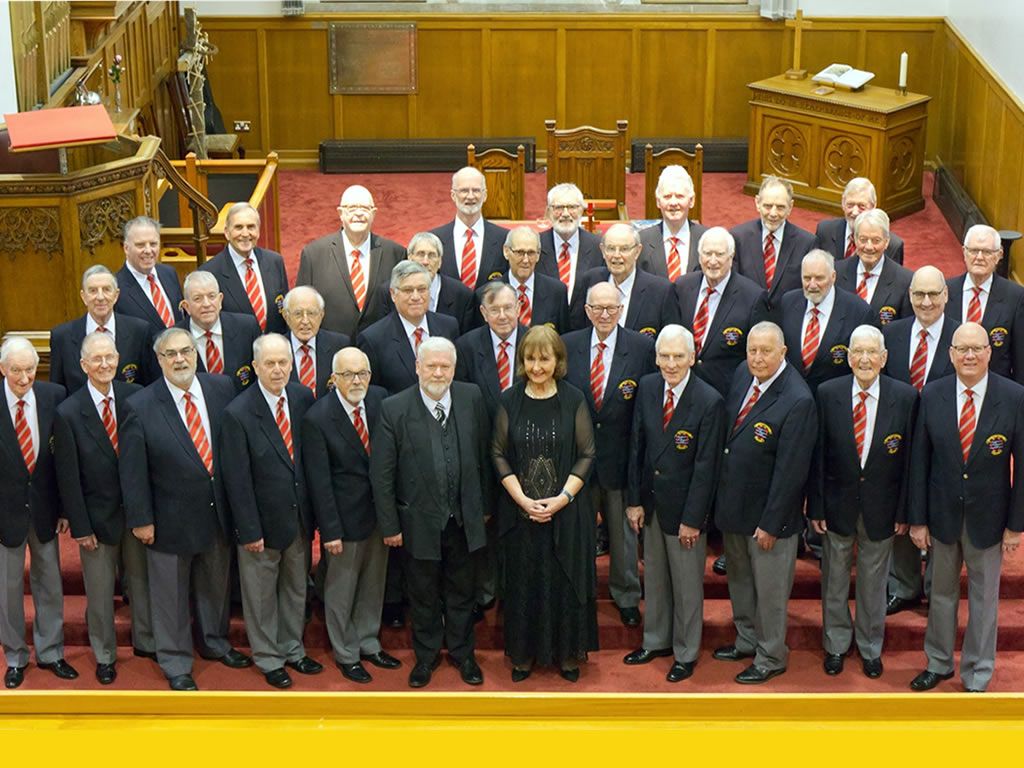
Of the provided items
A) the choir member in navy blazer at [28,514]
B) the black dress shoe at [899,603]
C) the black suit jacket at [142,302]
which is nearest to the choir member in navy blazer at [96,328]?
the black suit jacket at [142,302]

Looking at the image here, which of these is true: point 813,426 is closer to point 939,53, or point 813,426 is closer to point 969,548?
point 969,548

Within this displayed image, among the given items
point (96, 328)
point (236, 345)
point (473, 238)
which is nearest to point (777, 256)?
point (473, 238)

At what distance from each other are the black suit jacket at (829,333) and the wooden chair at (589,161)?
14.6 feet

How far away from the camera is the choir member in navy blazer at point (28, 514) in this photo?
5637 mm

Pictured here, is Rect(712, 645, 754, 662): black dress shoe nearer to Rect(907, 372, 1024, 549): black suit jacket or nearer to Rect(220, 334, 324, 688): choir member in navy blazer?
Rect(907, 372, 1024, 549): black suit jacket

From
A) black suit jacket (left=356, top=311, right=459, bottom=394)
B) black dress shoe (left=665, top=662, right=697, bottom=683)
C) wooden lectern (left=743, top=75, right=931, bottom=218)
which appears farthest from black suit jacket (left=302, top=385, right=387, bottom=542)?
wooden lectern (left=743, top=75, right=931, bottom=218)

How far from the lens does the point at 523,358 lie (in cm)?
553

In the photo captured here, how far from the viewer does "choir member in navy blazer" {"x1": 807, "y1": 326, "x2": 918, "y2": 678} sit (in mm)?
5613

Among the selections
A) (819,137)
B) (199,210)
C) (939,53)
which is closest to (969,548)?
(199,210)

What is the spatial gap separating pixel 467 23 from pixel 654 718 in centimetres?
1245

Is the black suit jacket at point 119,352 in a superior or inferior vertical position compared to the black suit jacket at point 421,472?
superior

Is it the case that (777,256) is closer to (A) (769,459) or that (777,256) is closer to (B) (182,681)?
(A) (769,459)

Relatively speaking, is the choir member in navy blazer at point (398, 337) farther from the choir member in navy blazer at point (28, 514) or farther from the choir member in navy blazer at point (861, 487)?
the choir member in navy blazer at point (861, 487)

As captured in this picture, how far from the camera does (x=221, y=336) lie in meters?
6.02
